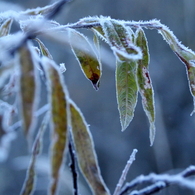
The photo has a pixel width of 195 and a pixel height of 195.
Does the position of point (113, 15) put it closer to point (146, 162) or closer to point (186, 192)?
point (146, 162)

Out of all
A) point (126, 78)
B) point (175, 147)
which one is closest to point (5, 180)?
point (175, 147)

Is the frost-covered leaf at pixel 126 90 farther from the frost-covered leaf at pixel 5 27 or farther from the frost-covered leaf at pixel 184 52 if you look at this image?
the frost-covered leaf at pixel 5 27

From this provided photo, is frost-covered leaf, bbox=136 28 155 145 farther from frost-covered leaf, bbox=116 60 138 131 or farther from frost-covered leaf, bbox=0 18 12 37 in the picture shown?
frost-covered leaf, bbox=0 18 12 37

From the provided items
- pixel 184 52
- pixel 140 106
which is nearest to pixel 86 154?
pixel 184 52

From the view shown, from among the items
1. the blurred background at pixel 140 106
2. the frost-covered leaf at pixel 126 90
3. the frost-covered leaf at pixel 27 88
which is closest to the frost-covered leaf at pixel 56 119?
the frost-covered leaf at pixel 27 88

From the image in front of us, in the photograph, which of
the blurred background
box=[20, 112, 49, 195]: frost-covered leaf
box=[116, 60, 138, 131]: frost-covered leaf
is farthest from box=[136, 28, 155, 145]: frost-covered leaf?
the blurred background

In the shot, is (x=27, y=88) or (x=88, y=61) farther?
(x=88, y=61)

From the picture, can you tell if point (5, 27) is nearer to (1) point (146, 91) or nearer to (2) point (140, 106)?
(1) point (146, 91)
